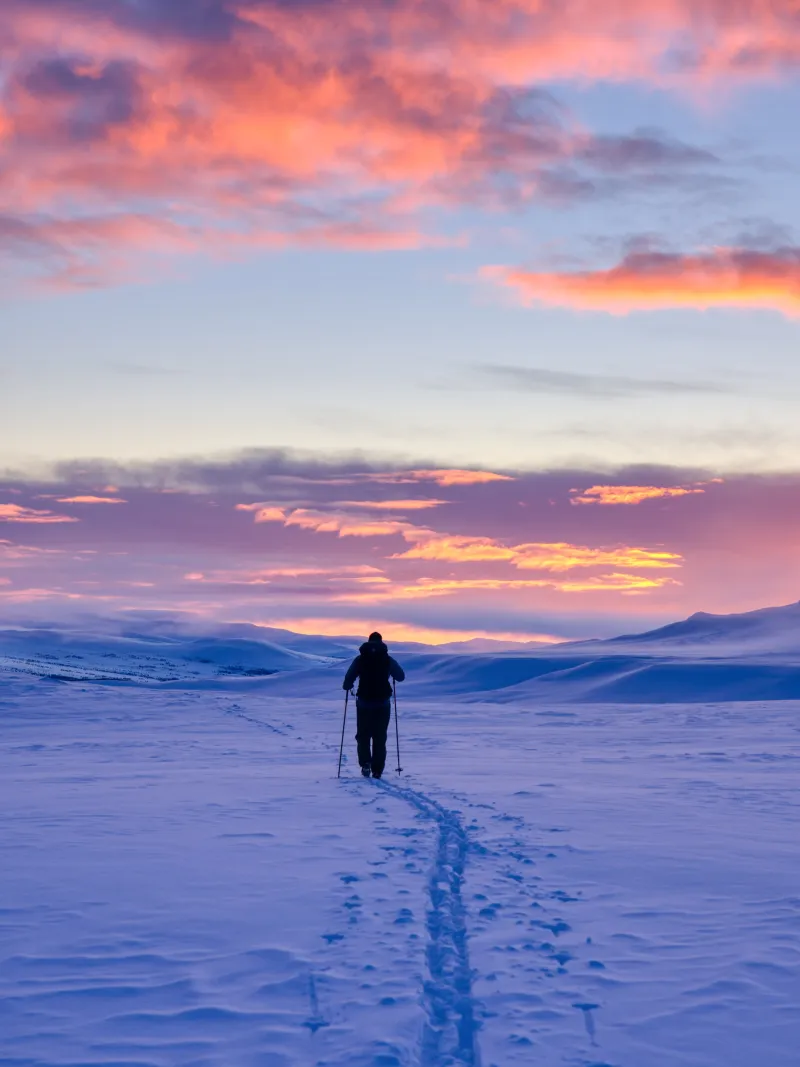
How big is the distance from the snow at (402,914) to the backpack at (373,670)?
1.22 m

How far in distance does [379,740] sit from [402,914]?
7.55 m

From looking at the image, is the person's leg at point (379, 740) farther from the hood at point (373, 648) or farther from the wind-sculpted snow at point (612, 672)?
the wind-sculpted snow at point (612, 672)

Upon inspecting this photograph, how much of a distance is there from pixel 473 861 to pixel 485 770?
647 cm

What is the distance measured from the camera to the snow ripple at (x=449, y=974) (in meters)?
4.64

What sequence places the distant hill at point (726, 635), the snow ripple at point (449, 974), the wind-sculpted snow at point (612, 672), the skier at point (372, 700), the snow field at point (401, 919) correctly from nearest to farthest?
the snow ripple at point (449, 974) → the snow field at point (401, 919) → the skier at point (372, 700) → the wind-sculpted snow at point (612, 672) → the distant hill at point (726, 635)

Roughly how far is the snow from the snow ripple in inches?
0.8

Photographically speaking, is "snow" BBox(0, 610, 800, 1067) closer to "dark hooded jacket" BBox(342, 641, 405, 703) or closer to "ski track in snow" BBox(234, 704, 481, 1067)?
"ski track in snow" BBox(234, 704, 481, 1067)

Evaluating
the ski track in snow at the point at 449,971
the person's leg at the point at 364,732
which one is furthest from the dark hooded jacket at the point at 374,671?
the ski track in snow at the point at 449,971

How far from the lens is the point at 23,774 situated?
14.8 m

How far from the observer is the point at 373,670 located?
14.3 metres

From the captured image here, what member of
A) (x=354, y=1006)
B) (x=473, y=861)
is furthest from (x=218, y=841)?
(x=354, y=1006)

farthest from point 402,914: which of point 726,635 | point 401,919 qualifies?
point 726,635

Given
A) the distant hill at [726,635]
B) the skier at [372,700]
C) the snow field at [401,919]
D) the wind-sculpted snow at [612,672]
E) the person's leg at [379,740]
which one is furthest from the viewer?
the distant hill at [726,635]

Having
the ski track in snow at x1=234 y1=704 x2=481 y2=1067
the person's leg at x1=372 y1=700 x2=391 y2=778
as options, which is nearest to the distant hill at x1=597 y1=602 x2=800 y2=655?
the person's leg at x1=372 y1=700 x2=391 y2=778
